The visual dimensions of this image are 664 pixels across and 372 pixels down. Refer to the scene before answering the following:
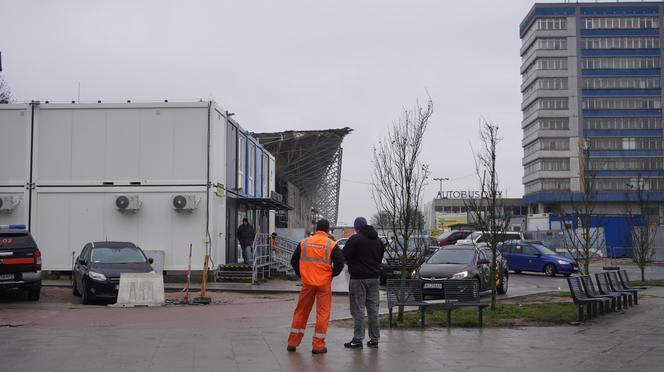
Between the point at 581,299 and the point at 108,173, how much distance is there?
1721 cm

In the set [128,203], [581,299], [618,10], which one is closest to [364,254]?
[581,299]

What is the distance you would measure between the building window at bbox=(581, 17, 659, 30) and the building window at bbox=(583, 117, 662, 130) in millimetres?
12966

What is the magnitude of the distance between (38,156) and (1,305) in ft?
30.2

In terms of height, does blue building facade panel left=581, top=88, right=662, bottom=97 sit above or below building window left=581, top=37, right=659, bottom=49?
below

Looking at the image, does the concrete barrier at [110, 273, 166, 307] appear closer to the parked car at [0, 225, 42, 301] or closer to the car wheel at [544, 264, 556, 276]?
the parked car at [0, 225, 42, 301]

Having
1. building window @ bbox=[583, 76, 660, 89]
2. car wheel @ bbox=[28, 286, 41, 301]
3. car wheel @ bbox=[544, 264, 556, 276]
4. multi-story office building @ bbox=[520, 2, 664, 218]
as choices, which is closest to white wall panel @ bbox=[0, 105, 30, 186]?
car wheel @ bbox=[28, 286, 41, 301]

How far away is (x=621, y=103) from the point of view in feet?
336

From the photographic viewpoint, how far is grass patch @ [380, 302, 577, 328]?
1298 centimetres

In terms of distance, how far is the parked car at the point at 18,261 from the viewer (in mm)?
17156

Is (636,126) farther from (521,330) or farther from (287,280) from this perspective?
(521,330)

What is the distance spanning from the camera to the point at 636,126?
10319 centimetres

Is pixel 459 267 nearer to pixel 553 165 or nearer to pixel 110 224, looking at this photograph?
pixel 110 224

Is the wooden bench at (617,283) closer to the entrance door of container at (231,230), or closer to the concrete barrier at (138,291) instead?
the concrete barrier at (138,291)

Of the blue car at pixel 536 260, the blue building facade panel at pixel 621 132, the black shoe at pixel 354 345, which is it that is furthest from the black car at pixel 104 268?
the blue building facade panel at pixel 621 132
